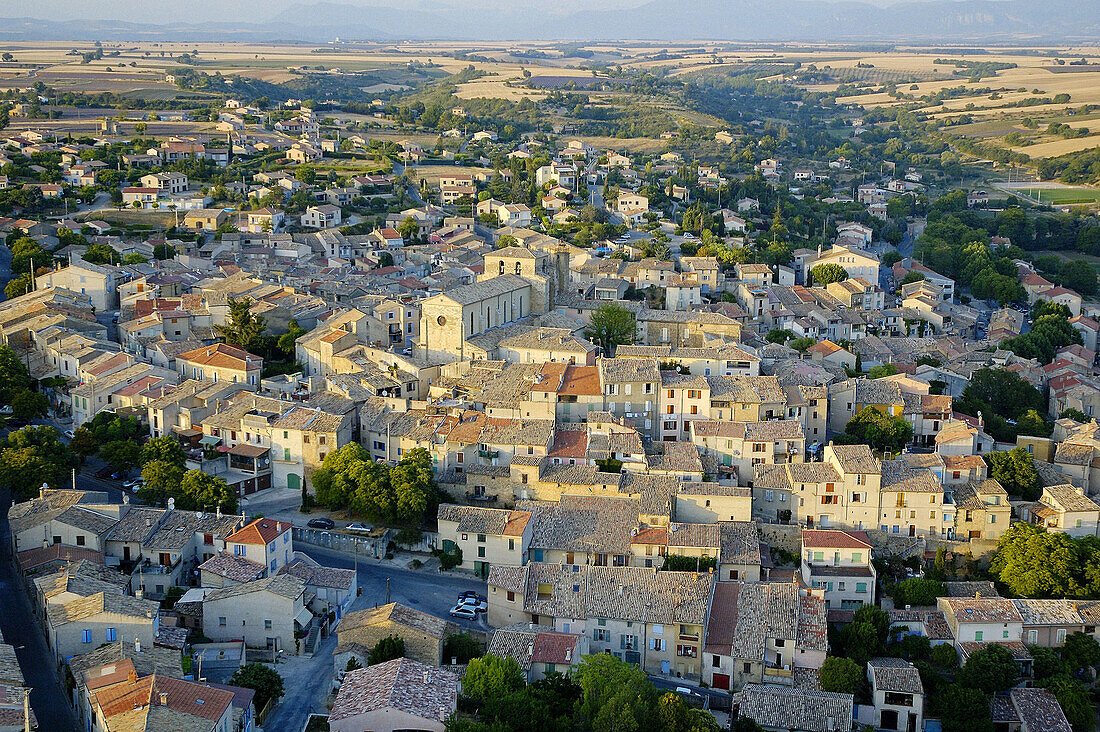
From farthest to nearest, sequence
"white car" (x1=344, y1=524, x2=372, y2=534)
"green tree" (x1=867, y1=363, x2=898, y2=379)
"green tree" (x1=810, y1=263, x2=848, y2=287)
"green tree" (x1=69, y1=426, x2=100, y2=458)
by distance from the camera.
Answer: "green tree" (x1=810, y1=263, x2=848, y2=287), "green tree" (x1=867, y1=363, x2=898, y2=379), "green tree" (x1=69, y1=426, x2=100, y2=458), "white car" (x1=344, y1=524, x2=372, y2=534)

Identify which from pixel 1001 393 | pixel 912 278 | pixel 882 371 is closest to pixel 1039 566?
pixel 882 371

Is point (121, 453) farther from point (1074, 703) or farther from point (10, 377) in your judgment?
point (1074, 703)

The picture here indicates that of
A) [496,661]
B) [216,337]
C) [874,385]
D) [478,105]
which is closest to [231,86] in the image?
[478,105]

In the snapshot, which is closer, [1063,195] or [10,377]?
[10,377]

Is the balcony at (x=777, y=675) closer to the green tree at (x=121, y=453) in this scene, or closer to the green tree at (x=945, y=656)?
the green tree at (x=945, y=656)


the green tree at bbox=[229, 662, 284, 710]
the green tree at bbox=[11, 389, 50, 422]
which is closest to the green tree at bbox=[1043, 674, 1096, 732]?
the green tree at bbox=[229, 662, 284, 710]

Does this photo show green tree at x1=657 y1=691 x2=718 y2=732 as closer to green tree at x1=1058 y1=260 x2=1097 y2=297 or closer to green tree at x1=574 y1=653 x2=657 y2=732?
green tree at x1=574 y1=653 x2=657 y2=732
